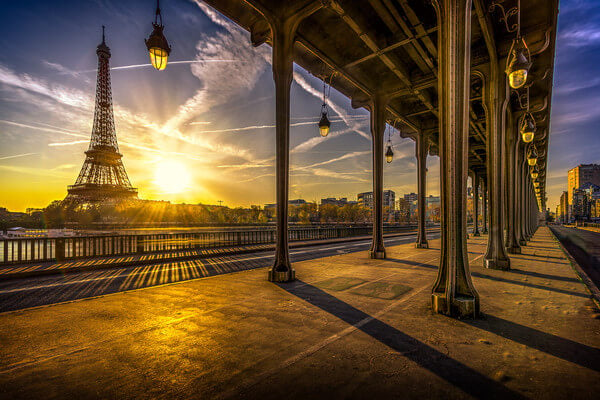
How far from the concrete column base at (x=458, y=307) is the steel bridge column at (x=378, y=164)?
7153 millimetres

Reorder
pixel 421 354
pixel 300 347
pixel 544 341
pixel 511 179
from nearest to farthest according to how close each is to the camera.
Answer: pixel 421 354
pixel 300 347
pixel 544 341
pixel 511 179

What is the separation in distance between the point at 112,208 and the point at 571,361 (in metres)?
126

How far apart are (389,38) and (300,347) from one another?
10.0 metres

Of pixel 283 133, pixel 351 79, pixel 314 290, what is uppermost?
pixel 351 79

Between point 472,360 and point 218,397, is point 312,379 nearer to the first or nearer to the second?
point 218,397

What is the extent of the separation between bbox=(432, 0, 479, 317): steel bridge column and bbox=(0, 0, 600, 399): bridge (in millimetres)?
26

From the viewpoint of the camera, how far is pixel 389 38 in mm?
9344

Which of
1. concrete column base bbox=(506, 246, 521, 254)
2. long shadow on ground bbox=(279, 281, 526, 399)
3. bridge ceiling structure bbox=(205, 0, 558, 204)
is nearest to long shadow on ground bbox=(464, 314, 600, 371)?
long shadow on ground bbox=(279, 281, 526, 399)

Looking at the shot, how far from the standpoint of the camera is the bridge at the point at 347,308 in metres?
2.94

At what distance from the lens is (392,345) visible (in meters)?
3.73

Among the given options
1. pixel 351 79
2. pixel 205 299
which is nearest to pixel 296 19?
pixel 351 79

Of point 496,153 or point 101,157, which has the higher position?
point 101,157

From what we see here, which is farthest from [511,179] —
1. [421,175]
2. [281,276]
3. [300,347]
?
[300,347]

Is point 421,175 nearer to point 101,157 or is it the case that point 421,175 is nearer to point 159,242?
point 159,242
